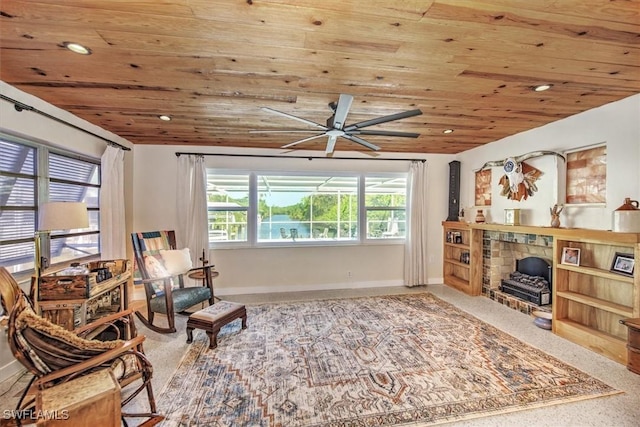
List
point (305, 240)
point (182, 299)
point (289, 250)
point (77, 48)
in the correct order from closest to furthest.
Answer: point (77, 48) < point (182, 299) < point (289, 250) < point (305, 240)

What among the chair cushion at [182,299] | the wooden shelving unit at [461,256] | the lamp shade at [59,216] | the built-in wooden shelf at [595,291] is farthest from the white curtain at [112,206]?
the built-in wooden shelf at [595,291]

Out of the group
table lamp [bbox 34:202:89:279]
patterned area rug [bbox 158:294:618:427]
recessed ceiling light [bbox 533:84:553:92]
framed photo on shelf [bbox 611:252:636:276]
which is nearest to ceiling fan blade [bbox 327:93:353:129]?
recessed ceiling light [bbox 533:84:553:92]

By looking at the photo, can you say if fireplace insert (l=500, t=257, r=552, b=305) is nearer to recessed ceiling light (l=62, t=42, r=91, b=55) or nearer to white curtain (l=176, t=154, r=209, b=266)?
white curtain (l=176, t=154, r=209, b=266)

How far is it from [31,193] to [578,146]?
5798 mm

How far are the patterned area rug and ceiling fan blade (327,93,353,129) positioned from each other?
7.20 feet

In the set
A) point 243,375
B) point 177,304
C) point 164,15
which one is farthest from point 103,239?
point 164,15

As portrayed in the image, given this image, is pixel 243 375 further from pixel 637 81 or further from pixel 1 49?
pixel 637 81

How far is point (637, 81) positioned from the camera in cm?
238

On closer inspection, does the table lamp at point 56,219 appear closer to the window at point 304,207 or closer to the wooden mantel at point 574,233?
the window at point 304,207

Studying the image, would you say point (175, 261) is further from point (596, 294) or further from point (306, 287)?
point (596, 294)

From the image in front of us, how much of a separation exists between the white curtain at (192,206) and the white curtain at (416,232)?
352 cm

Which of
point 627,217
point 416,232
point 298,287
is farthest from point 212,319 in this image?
point 627,217

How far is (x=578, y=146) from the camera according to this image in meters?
3.25

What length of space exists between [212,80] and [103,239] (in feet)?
8.61
